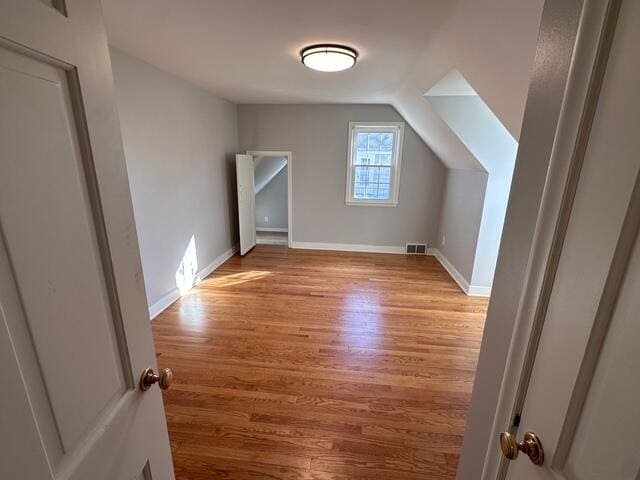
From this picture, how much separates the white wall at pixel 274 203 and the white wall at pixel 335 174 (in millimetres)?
1820

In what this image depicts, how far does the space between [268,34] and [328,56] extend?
0.46 meters

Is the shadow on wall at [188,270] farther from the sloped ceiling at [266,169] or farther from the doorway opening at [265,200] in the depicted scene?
the sloped ceiling at [266,169]

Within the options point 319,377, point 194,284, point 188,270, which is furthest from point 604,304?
point 194,284

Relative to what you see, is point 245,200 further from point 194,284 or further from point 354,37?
point 354,37

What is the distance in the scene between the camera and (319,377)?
2102mm

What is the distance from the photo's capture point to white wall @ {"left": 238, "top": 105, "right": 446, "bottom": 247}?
457 centimetres

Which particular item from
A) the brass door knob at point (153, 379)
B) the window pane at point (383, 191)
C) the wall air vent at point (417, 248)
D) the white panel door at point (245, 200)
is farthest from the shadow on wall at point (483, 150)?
the brass door knob at point (153, 379)

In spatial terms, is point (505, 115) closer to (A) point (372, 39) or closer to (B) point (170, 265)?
(A) point (372, 39)

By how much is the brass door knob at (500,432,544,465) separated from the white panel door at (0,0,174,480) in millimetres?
901

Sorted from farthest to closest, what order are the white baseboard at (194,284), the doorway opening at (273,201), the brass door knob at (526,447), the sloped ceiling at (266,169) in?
the doorway opening at (273,201), the sloped ceiling at (266,169), the white baseboard at (194,284), the brass door knob at (526,447)

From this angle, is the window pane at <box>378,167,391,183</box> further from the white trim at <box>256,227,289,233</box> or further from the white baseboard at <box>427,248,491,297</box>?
the white trim at <box>256,227,289,233</box>

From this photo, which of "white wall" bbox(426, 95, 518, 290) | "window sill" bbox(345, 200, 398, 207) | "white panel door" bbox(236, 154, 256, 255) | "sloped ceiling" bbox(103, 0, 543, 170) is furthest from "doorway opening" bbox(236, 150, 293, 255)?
"white wall" bbox(426, 95, 518, 290)

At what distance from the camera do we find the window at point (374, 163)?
4570mm

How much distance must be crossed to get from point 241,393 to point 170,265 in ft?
5.76
